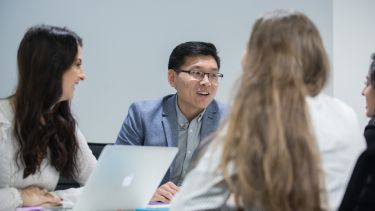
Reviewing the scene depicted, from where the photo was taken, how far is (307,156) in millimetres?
1345

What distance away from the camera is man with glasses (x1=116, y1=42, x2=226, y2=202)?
2.93 metres

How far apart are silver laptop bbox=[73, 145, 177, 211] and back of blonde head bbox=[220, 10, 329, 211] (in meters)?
0.56

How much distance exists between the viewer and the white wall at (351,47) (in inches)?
156

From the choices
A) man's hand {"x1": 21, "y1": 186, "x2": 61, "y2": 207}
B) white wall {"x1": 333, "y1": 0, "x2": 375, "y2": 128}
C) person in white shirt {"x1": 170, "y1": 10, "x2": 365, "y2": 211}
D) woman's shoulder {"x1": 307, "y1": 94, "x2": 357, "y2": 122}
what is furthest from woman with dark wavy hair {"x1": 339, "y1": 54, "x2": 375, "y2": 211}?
white wall {"x1": 333, "y1": 0, "x2": 375, "y2": 128}

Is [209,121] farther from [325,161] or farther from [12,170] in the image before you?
[325,161]

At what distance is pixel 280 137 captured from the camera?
1329 mm

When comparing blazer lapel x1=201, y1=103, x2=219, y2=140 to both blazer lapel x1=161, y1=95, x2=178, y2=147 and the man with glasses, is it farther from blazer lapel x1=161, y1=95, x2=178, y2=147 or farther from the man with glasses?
blazer lapel x1=161, y1=95, x2=178, y2=147

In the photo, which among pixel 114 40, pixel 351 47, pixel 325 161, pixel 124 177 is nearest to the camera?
pixel 325 161

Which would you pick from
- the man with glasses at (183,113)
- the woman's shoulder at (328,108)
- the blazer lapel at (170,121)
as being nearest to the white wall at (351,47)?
the man with glasses at (183,113)

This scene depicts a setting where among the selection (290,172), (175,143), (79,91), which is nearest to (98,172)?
(290,172)

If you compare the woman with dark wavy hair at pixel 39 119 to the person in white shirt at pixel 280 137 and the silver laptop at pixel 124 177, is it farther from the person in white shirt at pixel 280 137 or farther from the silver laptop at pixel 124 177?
the person in white shirt at pixel 280 137

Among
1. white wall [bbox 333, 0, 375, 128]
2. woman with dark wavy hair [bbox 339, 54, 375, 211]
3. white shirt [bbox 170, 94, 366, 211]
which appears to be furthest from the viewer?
white wall [bbox 333, 0, 375, 128]

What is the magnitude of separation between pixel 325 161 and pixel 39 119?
1.32 metres

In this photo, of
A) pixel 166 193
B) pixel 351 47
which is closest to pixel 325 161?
pixel 166 193
